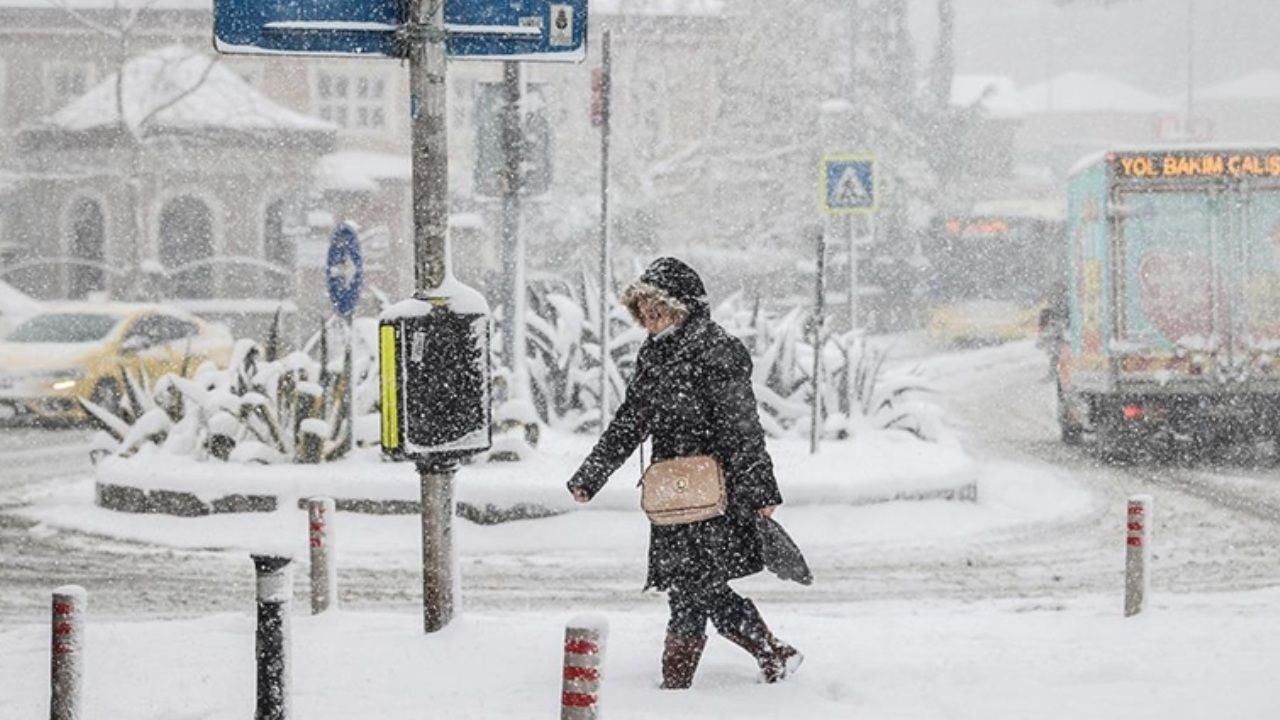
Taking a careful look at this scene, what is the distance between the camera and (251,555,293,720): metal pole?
566 centimetres

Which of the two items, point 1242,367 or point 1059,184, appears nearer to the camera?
point 1242,367

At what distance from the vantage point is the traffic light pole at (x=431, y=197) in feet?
24.2

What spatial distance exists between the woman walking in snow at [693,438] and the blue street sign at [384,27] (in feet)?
4.48

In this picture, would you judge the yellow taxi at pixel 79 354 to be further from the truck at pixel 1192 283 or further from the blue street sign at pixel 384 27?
the blue street sign at pixel 384 27

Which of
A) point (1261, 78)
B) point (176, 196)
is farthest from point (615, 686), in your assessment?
point (1261, 78)

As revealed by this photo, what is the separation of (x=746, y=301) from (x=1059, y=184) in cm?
3376

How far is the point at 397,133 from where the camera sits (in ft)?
152

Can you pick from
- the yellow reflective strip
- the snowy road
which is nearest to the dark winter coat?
the yellow reflective strip

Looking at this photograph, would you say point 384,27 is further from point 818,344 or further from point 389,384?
point 818,344

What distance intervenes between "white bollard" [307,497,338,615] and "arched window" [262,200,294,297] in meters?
32.6

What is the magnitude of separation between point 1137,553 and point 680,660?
2710 mm

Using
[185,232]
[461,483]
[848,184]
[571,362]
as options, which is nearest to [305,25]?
[461,483]

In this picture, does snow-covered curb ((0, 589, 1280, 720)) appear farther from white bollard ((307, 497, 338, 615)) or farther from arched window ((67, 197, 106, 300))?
arched window ((67, 197, 106, 300))

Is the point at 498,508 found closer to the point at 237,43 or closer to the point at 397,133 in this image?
the point at 237,43
